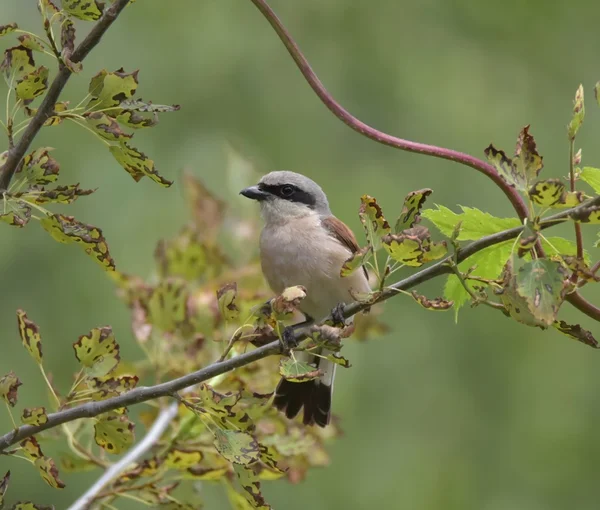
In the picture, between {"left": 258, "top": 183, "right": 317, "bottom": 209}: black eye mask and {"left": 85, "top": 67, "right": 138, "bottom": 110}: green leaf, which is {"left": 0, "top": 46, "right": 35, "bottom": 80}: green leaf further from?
{"left": 258, "top": 183, "right": 317, "bottom": 209}: black eye mask

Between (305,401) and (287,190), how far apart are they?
3.20 ft

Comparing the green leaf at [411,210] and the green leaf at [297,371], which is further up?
the green leaf at [411,210]

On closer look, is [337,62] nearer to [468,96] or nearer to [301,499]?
[468,96]

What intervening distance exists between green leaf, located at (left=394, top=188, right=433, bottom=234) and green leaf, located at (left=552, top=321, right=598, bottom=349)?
0.30 m

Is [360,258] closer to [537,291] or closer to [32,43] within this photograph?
[537,291]

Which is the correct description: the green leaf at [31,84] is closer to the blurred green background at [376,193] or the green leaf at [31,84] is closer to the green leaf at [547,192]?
the green leaf at [547,192]

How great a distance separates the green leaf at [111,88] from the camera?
148 centimetres

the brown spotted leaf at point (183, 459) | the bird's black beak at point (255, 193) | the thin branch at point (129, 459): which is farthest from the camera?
the bird's black beak at point (255, 193)

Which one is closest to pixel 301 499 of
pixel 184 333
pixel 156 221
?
pixel 156 221

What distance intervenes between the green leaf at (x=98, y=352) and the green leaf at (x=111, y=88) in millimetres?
454

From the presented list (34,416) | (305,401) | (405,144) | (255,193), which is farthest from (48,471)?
(255,193)

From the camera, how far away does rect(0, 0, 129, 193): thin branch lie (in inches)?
55.7

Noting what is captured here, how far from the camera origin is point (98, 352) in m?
1.70

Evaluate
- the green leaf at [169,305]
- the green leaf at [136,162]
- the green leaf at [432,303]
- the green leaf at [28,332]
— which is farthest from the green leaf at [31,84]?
the green leaf at [169,305]
